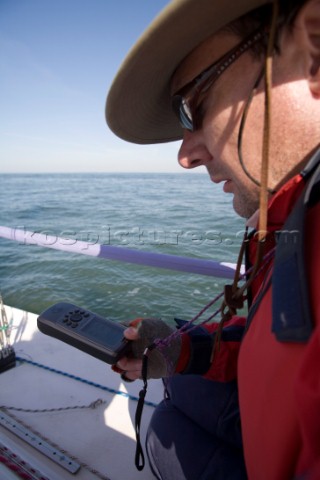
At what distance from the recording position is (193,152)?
3.26 feet

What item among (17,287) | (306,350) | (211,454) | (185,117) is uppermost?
(185,117)

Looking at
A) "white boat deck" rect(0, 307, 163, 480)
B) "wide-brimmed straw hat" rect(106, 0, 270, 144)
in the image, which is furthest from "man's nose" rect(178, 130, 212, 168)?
"white boat deck" rect(0, 307, 163, 480)

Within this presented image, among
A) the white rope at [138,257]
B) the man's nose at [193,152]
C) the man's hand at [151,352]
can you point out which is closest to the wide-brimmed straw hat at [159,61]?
the man's nose at [193,152]

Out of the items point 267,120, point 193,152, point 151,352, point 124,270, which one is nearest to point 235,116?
point 267,120

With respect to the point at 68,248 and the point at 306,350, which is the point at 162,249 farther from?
the point at 306,350

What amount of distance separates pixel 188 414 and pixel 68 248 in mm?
1104

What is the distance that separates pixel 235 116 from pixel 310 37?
0.21 m

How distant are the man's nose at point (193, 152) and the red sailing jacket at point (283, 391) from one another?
1.20 ft

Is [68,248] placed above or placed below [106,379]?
above

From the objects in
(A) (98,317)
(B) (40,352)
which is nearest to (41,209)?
(B) (40,352)

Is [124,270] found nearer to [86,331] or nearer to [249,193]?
[86,331]

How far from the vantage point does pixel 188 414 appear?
3.49ft

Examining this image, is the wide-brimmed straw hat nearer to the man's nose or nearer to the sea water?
the man's nose

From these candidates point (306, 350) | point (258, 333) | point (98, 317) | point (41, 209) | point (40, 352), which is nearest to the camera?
point (306, 350)
